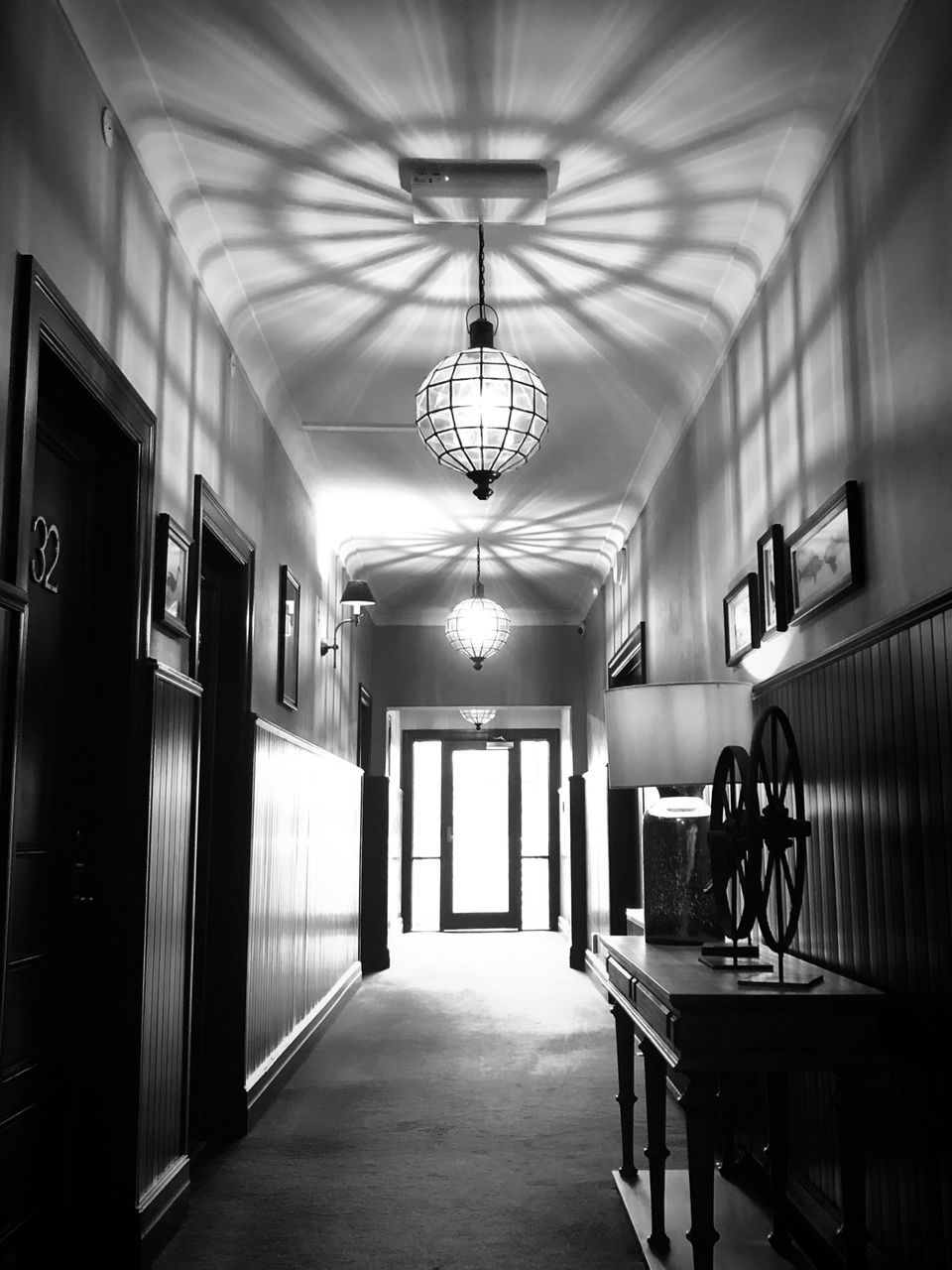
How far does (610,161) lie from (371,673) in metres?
6.79

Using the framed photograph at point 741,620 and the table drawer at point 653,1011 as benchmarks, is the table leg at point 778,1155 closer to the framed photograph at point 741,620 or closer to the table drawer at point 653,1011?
the table drawer at point 653,1011

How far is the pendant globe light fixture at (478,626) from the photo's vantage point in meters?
7.16

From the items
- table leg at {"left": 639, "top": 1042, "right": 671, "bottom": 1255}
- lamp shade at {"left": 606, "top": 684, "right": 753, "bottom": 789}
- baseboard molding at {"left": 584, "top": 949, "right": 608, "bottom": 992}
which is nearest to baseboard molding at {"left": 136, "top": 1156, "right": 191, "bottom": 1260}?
table leg at {"left": 639, "top": 1042, "right": 671, "bottom": 1255}

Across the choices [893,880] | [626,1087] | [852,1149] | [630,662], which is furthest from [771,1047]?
[630,662]

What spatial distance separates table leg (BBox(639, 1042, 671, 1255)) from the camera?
2.92 m

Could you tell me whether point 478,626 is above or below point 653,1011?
above

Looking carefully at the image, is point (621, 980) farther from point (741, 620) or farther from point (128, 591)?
point (128, 591)

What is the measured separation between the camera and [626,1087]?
3396 mm

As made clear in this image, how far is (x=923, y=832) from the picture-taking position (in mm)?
2303

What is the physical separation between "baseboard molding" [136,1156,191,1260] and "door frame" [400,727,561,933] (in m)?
8.48

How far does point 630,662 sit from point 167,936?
164 inches

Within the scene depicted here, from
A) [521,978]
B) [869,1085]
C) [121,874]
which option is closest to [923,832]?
[869,1085]

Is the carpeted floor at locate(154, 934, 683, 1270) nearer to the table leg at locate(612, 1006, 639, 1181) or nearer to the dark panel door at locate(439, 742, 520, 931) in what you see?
the table leg at locate(612, 1006, 639, 1181)

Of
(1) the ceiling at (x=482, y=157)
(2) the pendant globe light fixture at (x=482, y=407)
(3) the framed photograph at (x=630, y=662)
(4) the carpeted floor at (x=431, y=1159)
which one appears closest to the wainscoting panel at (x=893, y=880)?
(4) the carpeted floor at (x=431, y=1159)
